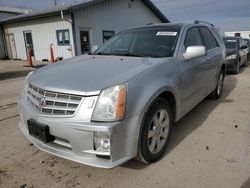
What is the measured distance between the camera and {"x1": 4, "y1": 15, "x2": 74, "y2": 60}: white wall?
14.4 meters

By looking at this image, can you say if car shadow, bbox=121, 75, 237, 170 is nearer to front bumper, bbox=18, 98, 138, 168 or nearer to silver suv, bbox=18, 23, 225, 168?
silver suv, bbox=18, 23, 225, 168

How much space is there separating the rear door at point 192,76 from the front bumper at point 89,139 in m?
1.32

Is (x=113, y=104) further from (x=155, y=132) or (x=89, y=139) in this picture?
(x=155, y=132)

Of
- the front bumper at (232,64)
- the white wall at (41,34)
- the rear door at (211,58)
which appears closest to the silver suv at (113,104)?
the rear door at (211,58)

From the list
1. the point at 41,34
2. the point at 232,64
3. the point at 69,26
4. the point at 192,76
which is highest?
the point at 69,26

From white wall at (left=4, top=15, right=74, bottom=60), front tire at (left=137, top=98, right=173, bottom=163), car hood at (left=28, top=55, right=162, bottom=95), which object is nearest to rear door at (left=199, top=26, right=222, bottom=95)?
front tire at (left=137, top=98, right=173, bottom=163)

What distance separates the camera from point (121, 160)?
2.21 meters

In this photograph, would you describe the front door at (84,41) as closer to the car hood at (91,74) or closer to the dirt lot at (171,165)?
the dirt lot at (171,165)

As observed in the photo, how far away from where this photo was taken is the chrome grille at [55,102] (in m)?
2.17

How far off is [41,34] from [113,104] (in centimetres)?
1531

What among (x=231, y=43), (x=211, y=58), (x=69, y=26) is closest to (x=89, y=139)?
(x=211, y=58)

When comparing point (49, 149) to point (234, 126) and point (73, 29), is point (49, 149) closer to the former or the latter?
point (234, 126)

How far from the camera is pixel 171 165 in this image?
2723mm

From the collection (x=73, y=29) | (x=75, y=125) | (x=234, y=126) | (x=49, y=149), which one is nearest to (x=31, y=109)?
(x=49, y=149)
